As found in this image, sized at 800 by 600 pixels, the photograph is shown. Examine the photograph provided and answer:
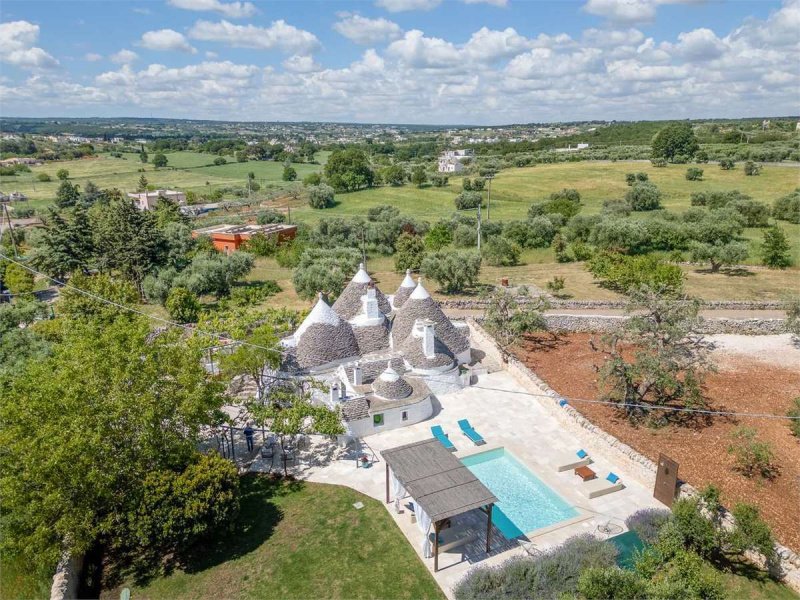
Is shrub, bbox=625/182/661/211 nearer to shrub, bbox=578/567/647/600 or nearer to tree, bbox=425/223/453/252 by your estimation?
tree, bbox=425/223/453/252

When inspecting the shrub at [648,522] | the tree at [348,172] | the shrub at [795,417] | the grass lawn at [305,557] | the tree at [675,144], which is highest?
the tree at [675,144]

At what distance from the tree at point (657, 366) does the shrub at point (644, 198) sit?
189ft

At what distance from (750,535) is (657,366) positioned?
8.04m

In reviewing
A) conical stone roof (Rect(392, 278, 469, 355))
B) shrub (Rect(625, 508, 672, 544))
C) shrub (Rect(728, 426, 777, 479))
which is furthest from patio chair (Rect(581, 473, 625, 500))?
conical stone roof (Rect(392, 278, 469, 355))

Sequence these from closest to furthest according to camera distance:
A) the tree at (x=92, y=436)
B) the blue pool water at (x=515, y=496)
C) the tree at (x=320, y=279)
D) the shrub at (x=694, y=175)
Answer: the tree at (x=92, y=436) → the blue pool water at (x=515, y=496) → the tree at (x=320, y=279) → the shrub at (x=694, y=175)

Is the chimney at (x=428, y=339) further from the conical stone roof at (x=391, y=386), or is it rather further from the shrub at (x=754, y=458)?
the shrub at (x=754, y=458)

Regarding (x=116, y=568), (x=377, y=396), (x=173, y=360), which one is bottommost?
(x=116, y=568)

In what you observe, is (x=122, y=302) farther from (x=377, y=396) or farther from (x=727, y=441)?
(x=727, y=441)

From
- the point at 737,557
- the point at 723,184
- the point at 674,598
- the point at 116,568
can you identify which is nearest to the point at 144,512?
the point at 116,568

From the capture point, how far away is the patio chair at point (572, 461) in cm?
2095

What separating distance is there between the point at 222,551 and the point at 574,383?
62.3 ft

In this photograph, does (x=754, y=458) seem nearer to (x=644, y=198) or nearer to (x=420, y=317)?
(x=420, y=317)

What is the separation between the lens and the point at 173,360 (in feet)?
62.6

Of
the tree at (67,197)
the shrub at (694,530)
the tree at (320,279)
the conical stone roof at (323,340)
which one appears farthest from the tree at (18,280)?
the tree at (67,197)
